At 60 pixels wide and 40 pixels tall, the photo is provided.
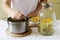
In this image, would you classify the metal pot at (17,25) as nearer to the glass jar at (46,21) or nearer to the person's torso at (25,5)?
the glass jar at (46,21)

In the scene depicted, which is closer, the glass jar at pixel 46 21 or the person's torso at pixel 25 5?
the glass jar at pixel 46 21

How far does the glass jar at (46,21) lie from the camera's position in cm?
90

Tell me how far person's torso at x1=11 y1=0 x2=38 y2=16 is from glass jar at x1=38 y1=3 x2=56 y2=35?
42 cm

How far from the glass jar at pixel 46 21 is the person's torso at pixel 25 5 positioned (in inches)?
16.6

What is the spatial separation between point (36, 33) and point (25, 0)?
470 millimetres

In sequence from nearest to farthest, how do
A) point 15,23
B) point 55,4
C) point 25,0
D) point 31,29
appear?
point 15,23 < point 31,29 < point 25,0 < point 55,4

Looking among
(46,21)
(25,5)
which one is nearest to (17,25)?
(46,21)

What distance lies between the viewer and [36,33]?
0.95m

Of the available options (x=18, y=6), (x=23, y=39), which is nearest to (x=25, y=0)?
(x=18, y=6)

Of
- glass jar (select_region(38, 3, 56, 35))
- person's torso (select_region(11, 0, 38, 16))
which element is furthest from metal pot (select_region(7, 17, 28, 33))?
person's torso (select_region(11, 0, 38, 16))

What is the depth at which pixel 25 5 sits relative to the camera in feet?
4.45

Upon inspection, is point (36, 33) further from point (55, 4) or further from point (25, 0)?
point (55, 4)

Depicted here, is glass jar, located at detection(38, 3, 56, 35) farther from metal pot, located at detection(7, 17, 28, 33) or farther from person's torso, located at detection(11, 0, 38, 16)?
person's torso, located at detection(11, 0, 38, 16)

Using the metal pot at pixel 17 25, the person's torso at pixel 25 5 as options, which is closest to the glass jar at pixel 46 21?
the metal pot at pixel 17 25
